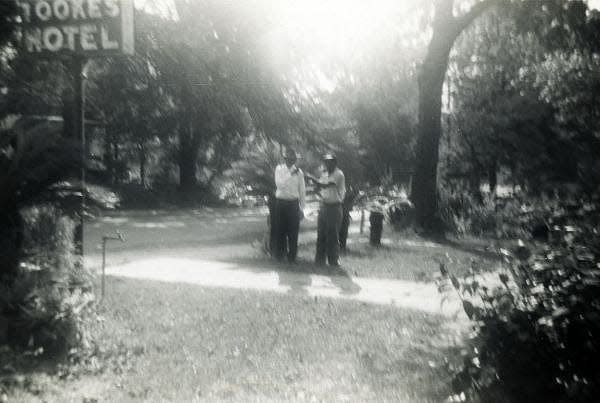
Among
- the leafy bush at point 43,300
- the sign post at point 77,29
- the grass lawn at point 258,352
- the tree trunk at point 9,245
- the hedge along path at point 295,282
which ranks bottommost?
the hedge along path at point 295,282

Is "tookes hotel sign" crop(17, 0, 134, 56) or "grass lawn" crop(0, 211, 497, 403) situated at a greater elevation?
"tookes hotel sign" crop(17, 0, 134, 56)

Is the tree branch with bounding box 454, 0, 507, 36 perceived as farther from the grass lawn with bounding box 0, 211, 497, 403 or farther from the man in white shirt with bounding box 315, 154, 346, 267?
the grass lawn with bounding box 0, 211, 497, 403

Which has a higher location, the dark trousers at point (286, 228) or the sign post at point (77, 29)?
the sign post at point (77, 29)

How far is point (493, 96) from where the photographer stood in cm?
2825

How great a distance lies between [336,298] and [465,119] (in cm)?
2222

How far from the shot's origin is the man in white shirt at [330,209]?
11.3 meters

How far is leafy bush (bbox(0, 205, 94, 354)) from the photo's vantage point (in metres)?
5.64

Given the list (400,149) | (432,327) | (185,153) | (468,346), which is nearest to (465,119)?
(400,149)

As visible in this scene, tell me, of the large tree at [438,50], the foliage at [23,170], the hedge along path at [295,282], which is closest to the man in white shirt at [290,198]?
the hedge along path at [295,282]

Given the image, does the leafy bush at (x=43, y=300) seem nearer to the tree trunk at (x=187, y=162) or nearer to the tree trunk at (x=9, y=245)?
the tree trunk at (x=9, y=245)

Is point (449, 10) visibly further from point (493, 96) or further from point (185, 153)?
point (185, 153)

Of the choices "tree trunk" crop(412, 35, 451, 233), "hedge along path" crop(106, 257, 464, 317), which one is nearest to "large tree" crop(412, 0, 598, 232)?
"tree trunk" crop(412, 35, 451, 233)

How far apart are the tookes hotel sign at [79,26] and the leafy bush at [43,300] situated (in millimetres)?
1974

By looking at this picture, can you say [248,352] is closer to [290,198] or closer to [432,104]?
[290,198]
